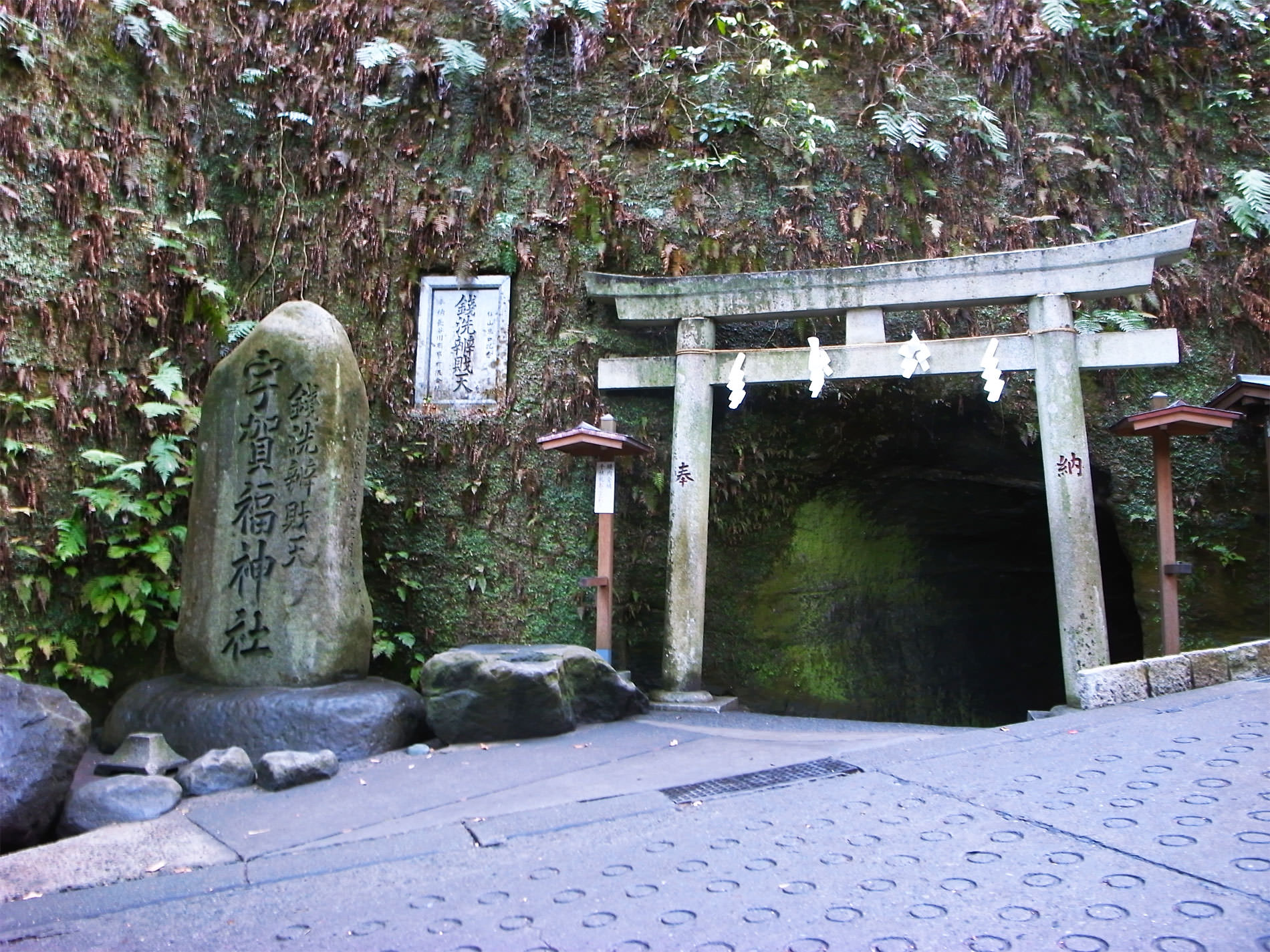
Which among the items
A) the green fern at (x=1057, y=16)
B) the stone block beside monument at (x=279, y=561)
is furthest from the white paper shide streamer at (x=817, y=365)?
the green fern at (x=1057, y=16)

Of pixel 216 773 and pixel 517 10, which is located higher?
pixel 517 10

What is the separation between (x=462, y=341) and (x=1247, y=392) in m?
6.54

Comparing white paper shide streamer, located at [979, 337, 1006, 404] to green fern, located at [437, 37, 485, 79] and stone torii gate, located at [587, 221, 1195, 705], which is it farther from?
green fern, located at [437, 37, 485, 79]

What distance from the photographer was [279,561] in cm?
626

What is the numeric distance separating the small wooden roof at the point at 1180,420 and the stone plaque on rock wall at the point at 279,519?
5742 mm

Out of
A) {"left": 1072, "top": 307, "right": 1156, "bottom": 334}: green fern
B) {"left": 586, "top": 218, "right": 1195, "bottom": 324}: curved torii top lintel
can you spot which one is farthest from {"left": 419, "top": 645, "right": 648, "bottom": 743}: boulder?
{"left": 1072, "top": 307, "right": 1156, "bottom": 334}: green fern

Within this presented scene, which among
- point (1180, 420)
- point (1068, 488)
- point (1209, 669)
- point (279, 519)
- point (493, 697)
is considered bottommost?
point (493, 697)

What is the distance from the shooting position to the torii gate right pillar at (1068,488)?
22.1 feet

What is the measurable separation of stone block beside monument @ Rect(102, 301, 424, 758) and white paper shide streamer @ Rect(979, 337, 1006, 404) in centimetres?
474

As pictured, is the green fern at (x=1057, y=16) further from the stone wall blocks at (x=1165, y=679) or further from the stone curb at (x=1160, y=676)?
the stone wall blocks at (x=1165, y=679)

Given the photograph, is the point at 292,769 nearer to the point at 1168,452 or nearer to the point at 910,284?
the point at 910,284

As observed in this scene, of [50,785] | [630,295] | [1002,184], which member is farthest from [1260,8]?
[50,785]

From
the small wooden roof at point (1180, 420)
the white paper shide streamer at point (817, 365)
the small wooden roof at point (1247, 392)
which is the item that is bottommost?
the small wooden roof at point (1180, 420)

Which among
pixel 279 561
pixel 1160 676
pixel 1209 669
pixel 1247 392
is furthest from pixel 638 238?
pixel 1209 669
